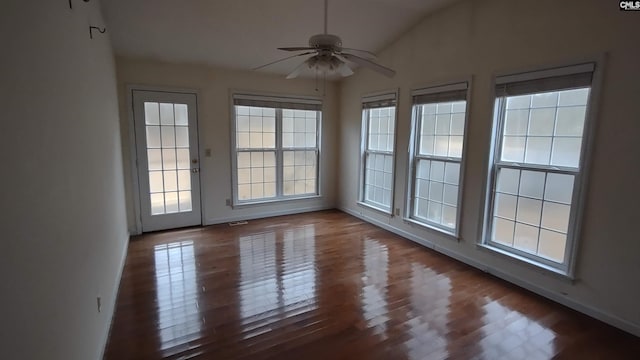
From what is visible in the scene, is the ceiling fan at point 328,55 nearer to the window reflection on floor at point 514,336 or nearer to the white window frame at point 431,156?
the white window frame at point 431,156

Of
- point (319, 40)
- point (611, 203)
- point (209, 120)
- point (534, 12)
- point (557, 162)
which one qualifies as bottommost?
point (611, 203)

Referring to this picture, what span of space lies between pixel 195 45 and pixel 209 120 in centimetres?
109

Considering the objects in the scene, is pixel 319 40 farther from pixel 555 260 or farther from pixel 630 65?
pixel 555 260

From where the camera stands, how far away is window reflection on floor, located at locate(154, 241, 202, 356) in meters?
2.45

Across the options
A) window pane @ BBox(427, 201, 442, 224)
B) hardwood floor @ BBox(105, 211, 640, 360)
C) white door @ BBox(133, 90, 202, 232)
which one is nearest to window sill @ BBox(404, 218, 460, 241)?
window pane @ BBox(427, 201, 442, 224)

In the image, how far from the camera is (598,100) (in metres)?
2.58

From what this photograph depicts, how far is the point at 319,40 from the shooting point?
2.53 metres

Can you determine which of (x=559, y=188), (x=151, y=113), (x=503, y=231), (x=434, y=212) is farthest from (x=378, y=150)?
(x=151, y=113)

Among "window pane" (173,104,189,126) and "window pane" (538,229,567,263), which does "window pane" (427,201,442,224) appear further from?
"window pane" (173,104,189,126)

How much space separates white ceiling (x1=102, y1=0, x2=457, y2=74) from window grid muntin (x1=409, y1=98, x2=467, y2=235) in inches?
44.7

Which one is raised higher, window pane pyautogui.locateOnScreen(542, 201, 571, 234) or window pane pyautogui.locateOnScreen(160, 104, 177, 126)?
window pane pyautogui.locateOnScreen(160, 104, 177, 126)

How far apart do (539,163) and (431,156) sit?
52.1 inches

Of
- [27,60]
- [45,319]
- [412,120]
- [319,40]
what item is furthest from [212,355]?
[412,120]

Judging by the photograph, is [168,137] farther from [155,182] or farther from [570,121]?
[570,121]
